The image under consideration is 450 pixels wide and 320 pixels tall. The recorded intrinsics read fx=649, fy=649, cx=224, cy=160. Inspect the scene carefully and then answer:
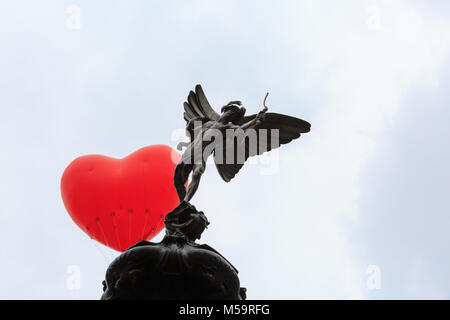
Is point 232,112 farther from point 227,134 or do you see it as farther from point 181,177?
point 181,177

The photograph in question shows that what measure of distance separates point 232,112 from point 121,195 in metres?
4.65

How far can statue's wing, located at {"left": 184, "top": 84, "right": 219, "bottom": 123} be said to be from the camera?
793cm


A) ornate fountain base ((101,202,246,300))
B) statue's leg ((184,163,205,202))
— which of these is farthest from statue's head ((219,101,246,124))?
ornate fountain base ((101,202,246,300))

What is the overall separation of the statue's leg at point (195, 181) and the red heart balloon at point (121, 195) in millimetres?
4984

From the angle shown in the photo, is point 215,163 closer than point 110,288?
No

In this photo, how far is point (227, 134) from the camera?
7.54m

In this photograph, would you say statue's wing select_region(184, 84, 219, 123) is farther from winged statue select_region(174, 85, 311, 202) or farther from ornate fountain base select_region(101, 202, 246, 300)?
ornate fountain base select_region(101, 202, 246, 300)

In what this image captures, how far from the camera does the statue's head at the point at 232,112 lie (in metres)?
7.65

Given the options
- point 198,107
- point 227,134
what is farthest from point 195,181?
point 198,107

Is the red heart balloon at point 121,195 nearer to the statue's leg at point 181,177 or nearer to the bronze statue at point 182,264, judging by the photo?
the bronze statue at point 182,264
